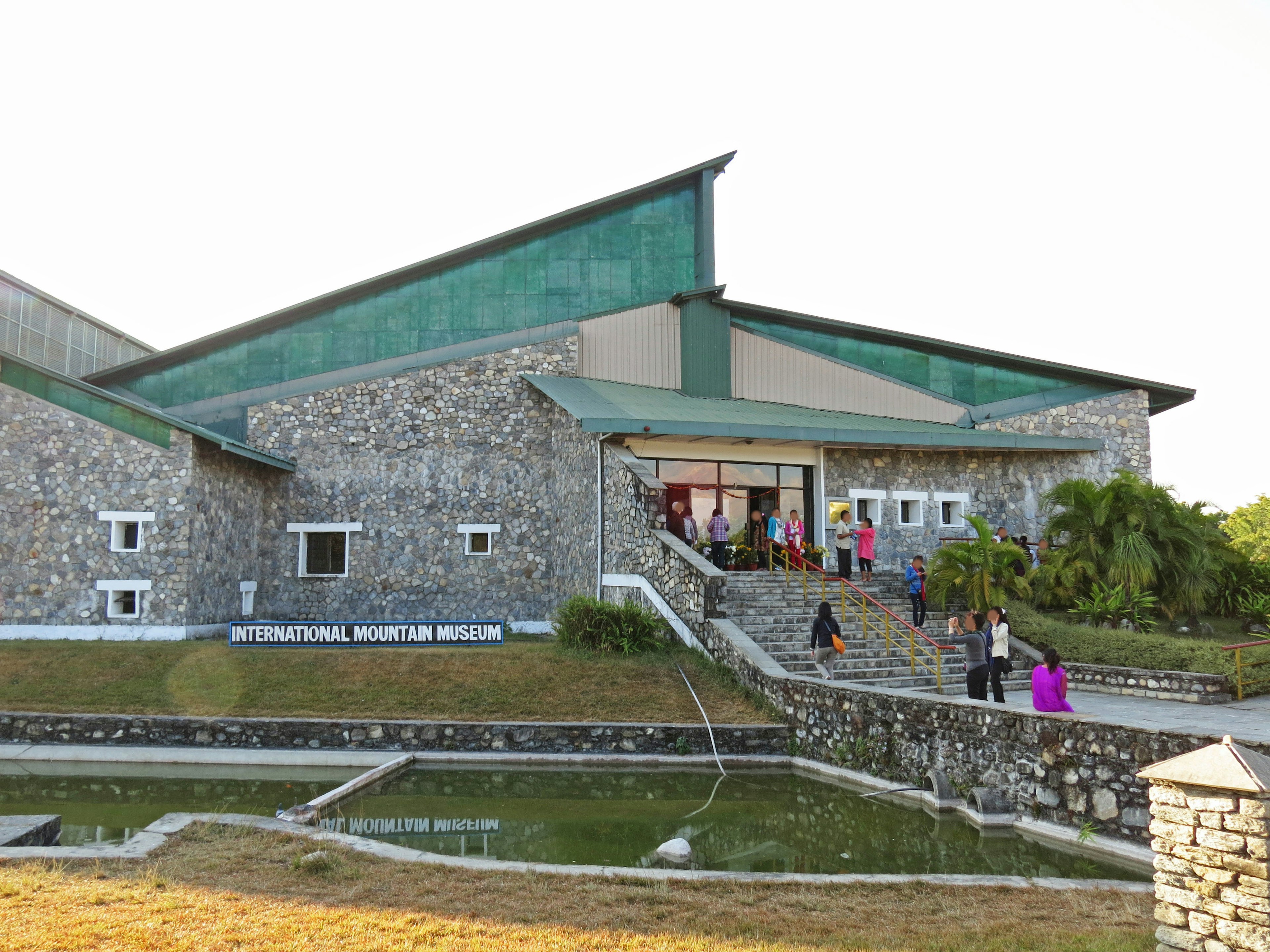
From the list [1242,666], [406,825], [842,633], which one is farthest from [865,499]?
[406,825]

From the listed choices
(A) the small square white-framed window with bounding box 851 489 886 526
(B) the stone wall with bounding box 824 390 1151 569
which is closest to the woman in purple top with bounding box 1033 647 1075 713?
(B) the stone wall with bounding box 824 390 1151 569

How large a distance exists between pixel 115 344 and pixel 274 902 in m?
31.7

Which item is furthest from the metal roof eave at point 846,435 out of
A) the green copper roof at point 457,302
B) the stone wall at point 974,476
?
the green copper roof at point 457,302

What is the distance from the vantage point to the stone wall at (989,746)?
→ 27.8ft

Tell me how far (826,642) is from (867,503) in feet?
29.1

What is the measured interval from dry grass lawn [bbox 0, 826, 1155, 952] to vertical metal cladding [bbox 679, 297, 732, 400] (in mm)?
17329

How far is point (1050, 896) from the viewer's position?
22.6 feet

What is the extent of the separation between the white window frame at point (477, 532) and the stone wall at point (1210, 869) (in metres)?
17.4

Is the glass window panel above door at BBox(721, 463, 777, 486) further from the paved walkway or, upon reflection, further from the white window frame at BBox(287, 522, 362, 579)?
the white window frame at BBox(287, 522, 362, 579)

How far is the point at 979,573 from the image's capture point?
17.4 m

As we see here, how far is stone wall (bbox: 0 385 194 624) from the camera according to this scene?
58.6 ft

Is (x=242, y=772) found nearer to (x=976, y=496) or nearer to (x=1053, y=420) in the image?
(x=976, y=496)

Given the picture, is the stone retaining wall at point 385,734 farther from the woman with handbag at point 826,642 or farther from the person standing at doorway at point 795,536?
the person standing at doorway at point 795,536

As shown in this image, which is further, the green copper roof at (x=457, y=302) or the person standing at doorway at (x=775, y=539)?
the green copper roof at (x=457, y=302)
